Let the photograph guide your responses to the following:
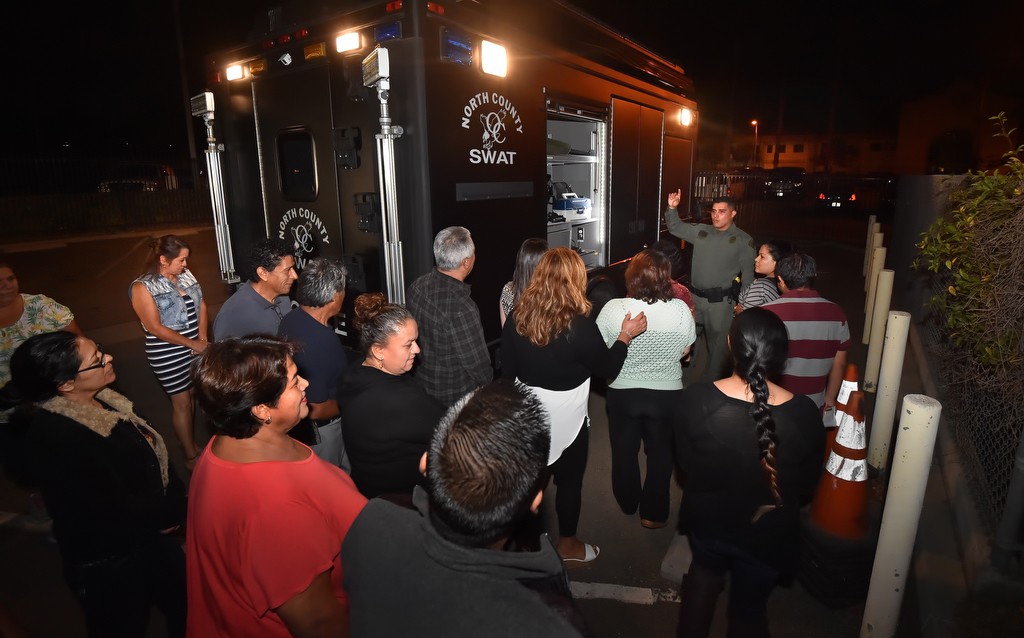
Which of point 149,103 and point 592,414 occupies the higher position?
point 149,103

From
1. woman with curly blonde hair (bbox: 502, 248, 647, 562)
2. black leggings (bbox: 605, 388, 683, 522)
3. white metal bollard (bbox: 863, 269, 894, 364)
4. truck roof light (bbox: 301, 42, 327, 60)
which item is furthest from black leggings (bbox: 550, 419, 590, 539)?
white metal bollard (bbox: 863, 269, 894, 364)

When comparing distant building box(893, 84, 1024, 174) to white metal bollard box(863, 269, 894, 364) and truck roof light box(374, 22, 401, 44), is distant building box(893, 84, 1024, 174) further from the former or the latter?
truck roof light box(374, 22, 401, 44)

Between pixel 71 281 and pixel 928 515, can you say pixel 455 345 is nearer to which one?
pixel 928 515

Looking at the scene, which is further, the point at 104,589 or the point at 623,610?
the point at 623,610

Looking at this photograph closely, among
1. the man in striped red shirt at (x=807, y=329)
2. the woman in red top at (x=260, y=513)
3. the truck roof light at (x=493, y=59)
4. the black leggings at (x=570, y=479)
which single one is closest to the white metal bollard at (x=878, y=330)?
the man in striped red shirt at (x=807, y=329)

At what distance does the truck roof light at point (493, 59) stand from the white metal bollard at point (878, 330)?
14.2ft

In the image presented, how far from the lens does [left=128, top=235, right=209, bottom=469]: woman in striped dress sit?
409 cm

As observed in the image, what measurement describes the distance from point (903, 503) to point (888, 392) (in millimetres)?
2041

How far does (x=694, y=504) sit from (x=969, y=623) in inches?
61.5

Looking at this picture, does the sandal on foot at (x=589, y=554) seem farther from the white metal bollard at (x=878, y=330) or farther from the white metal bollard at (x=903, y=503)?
the white metal bollard at (x=878, y=330)

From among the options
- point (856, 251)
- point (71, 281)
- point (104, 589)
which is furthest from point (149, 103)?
point (104, 589)

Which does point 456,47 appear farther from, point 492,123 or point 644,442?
point 644,442

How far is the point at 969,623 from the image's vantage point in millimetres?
2740

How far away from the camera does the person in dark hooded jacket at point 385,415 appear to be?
236 centimetres
